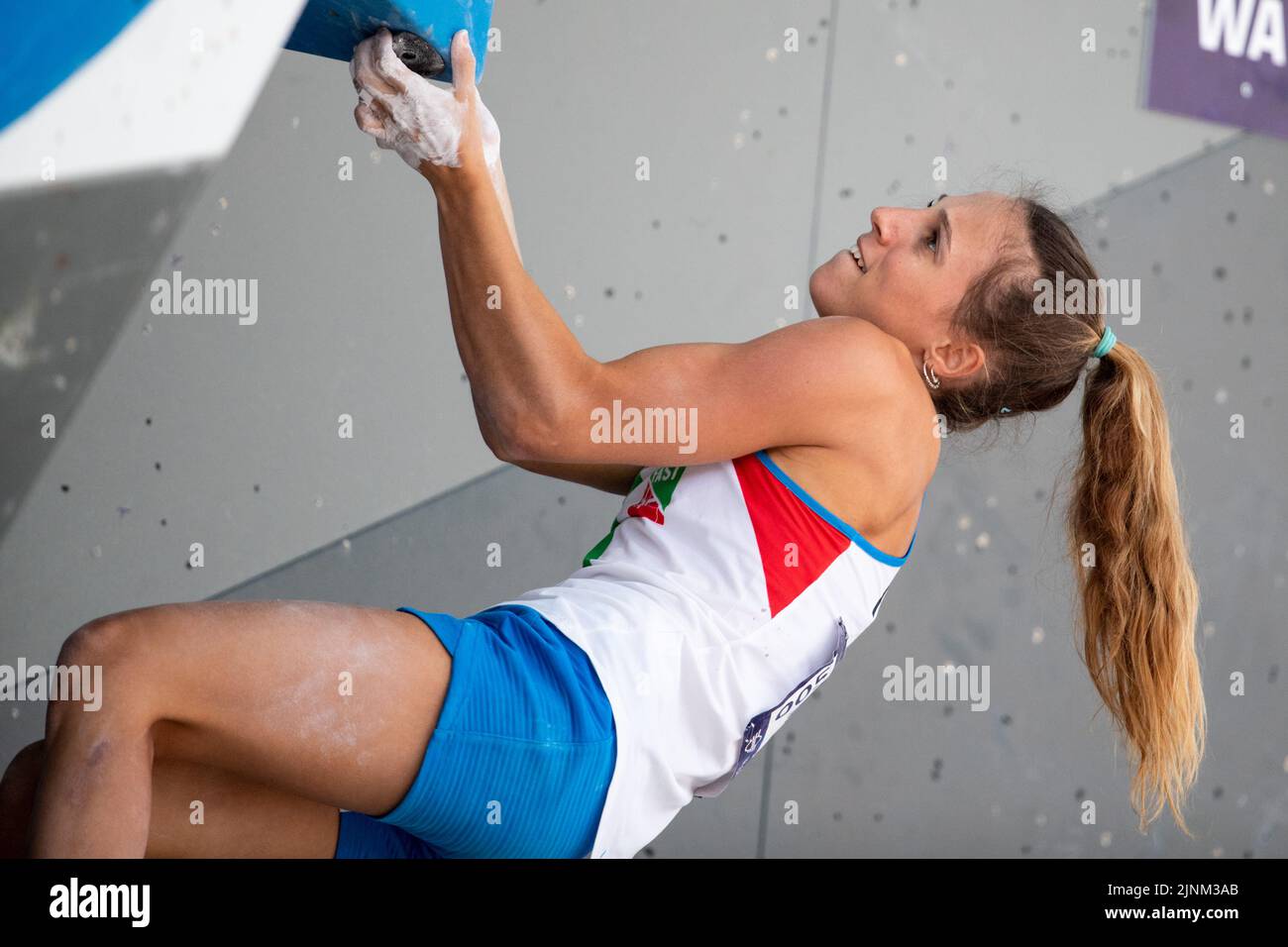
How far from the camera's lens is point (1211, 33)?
2256 millimetres

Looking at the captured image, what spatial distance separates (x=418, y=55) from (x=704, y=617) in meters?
0.54

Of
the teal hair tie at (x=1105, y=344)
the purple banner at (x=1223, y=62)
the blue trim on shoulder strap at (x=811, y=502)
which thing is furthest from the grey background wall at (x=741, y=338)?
the blue trim on shoulder strap at (x=811, y=502)

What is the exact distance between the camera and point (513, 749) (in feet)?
3.01

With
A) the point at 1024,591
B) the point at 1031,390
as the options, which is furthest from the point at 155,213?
the point at 1024,591

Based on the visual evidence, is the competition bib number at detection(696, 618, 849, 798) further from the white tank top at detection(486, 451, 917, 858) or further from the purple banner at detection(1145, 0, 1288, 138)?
the purple banner at detection(1145, 0, 1288, 138)

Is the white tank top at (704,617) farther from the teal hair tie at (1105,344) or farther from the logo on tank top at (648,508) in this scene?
the teal hair tie at (1105,344)

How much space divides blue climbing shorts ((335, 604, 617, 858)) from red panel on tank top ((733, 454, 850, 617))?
186 millimetres

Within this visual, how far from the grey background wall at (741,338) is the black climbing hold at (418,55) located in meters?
0.84

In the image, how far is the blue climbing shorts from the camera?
0.91 meters

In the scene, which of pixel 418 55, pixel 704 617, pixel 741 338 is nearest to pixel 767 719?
pixel 704 617

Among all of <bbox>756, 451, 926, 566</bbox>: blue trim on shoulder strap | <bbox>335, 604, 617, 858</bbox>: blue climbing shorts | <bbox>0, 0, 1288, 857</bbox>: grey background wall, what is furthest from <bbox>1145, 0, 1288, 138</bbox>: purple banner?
<bbox>335, 604, 617, 858</bbox>: blue climbing shorts

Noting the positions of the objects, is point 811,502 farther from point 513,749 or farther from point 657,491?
point 513,749

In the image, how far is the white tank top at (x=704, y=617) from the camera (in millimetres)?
973

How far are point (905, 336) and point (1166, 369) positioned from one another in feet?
4.30
